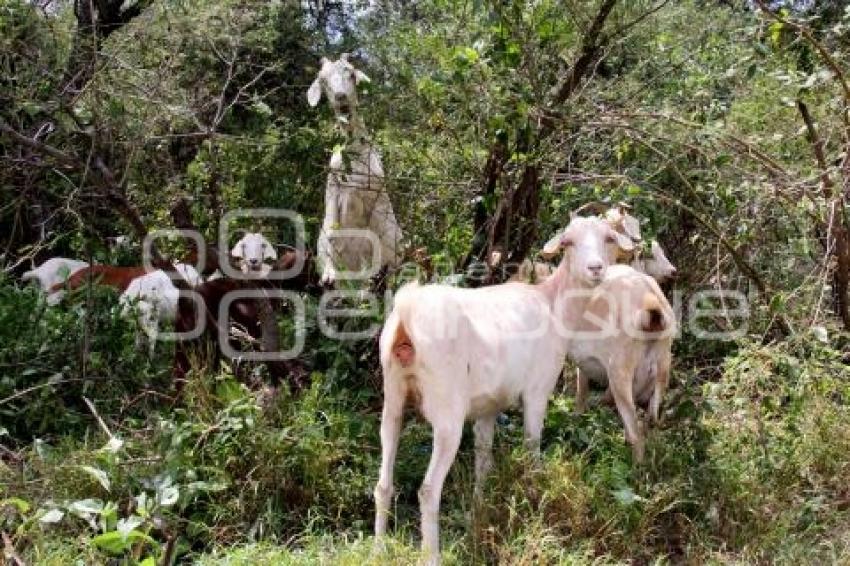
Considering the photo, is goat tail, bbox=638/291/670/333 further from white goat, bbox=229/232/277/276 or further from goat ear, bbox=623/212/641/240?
white goat, bbox=229/232/277/276

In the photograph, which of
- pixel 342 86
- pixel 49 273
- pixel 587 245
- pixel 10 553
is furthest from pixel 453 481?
pixel 49 273

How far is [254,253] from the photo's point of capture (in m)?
7.63

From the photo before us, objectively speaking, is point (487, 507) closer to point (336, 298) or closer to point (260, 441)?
point (260, 441)

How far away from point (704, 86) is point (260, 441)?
470cm

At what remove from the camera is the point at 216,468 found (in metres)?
5.30

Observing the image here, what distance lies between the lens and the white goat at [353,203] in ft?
23.2

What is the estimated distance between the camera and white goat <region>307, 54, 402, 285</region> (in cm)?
707

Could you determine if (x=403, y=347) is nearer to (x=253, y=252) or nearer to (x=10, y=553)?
(x=10, y=553)

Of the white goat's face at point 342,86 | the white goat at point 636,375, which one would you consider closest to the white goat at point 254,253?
the white goat's face at point 342,86

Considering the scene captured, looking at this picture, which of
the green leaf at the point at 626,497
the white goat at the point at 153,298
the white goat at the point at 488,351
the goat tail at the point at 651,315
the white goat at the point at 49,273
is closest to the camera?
the white goat at the point at 488,351

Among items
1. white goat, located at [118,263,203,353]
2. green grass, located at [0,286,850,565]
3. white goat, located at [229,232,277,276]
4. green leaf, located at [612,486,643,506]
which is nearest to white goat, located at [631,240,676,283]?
green grass, located at [0,286,850,565]

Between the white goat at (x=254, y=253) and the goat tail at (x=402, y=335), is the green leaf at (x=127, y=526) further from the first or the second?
the white goat at (x=254, y=253)

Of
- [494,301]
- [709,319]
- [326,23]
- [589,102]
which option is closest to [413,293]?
[494,301]

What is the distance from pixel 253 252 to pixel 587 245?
3.05 metres
